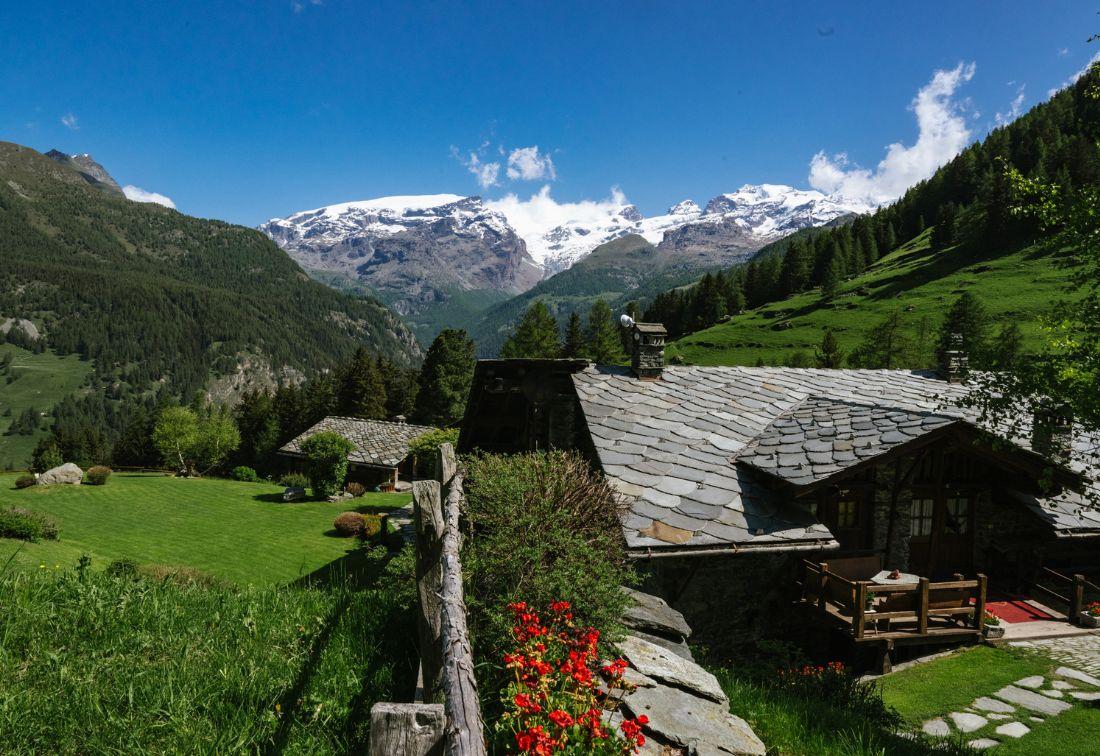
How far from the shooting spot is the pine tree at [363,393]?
74312 millimetres

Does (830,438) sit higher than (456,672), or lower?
higher

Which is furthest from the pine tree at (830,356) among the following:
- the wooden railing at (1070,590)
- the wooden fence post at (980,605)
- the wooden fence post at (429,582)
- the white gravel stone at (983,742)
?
the wooden fence post at (429,582)

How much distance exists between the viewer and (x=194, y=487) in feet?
155

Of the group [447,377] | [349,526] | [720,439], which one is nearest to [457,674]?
[720,439]

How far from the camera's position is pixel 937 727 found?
8406 millimetres

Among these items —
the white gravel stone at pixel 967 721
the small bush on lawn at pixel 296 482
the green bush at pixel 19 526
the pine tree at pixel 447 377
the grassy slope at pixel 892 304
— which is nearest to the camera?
the white gravel stone at pixel 967 721

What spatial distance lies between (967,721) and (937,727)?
637 millimetres

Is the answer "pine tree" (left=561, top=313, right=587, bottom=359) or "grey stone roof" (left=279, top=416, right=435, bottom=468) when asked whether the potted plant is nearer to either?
"grey stone roof" (left=279, top=416, right=435, bottom=468)

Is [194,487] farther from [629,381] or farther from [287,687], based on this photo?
[287,687]

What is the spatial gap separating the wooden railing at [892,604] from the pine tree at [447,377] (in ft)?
199

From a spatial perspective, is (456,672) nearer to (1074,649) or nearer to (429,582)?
(429,582)

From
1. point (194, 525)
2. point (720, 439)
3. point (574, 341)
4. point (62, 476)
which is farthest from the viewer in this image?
point (574, 341)

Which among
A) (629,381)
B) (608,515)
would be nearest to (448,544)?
(608,515)

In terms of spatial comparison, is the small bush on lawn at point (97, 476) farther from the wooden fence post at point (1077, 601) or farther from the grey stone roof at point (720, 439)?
the wooden fence post at point (1077, 601)
